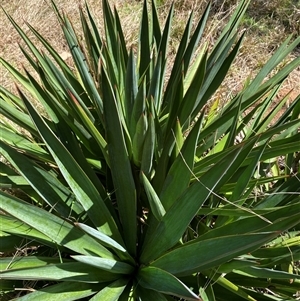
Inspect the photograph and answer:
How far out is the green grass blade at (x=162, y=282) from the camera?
39.9 inches

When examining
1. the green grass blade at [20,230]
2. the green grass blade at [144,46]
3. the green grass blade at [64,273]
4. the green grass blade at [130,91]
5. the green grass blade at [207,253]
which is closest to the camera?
the green grass blade at [207,253]

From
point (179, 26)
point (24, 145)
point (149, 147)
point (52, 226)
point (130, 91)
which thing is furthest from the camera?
point (179, 26)

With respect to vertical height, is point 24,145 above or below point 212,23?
below

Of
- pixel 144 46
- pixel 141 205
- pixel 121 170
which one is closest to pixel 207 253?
pixel 121 170

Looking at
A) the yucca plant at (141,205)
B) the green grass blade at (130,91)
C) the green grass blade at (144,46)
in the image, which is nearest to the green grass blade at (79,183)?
the yucca plant at (141,205)

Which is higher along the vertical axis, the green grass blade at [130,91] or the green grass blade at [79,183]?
the green grass blade at [130,91]

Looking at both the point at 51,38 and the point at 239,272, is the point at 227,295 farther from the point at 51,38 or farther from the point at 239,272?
the point at 51,38

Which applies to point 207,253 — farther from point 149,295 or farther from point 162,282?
point 149,295

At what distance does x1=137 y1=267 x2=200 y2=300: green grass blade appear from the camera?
101cm

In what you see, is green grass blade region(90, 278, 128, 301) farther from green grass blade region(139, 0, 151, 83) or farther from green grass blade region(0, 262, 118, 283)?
green grass blade region(139, 0, 151, 83)

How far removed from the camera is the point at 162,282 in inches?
44.3

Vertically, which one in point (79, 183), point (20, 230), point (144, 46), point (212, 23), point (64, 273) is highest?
point (212, 23)

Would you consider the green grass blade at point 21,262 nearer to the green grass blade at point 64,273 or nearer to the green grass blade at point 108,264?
the green grass blade at point 64,273

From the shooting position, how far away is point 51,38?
3146mm
